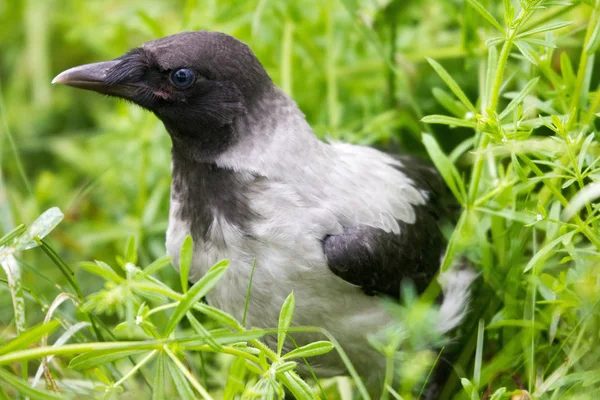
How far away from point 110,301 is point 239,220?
0.48 metres

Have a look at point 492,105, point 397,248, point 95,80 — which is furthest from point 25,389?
point 492,105

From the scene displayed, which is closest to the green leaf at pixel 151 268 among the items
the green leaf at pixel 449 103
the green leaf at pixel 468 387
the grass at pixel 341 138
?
the grass at pixel 341 138

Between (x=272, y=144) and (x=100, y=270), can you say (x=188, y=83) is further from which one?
(x=100, y=270)

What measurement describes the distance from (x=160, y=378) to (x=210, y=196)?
2.10 ft

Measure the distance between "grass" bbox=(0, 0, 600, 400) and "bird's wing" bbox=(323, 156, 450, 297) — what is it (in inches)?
4.0

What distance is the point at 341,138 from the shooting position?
3.25 meters

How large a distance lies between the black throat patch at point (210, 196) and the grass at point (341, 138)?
0.21m

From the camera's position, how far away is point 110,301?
1.81 metres

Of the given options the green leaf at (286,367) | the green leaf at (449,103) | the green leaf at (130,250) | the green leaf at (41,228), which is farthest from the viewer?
the green leaf at (449,103)

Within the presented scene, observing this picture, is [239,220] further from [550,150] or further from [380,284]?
[550,150]

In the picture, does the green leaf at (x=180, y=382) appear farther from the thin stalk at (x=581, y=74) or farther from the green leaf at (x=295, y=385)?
the thin stalk at (x=581, y=74)

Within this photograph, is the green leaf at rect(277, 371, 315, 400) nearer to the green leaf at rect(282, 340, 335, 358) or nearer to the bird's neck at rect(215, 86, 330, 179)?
the green leaf at rect(282, 340, 335, 358)

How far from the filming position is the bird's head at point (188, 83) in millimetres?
2191

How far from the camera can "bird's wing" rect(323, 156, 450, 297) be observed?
7.15 ft
